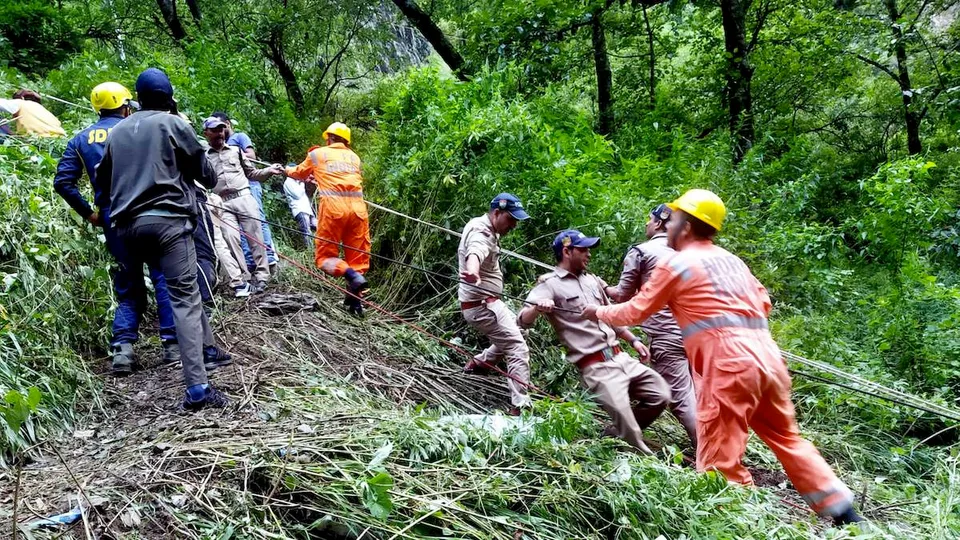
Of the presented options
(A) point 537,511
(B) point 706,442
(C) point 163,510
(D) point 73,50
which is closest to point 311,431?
(C) point 163,510

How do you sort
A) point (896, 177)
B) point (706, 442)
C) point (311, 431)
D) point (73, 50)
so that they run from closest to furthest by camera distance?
point (311, 431) → point (706, 442) → point (896, 177) → point (73, 50)

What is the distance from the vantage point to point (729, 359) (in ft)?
10.6

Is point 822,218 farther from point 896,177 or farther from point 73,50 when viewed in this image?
point 73,50

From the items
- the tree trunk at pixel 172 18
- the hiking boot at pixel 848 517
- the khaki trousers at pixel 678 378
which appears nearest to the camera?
the hiking boot at pixel 848 517

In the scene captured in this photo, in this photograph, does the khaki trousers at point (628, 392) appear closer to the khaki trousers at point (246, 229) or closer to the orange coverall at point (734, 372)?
the orange coverall at point (734, 372)

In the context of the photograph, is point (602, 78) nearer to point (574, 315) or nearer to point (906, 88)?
point (906, 88)

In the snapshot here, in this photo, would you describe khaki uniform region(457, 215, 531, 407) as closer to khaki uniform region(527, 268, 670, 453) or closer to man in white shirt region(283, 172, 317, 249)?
khaki uniform region(527, 268, 670, 453)

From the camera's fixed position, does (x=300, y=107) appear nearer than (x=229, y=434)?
No

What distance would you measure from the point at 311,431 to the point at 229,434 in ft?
1.47

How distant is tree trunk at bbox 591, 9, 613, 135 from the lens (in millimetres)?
10062

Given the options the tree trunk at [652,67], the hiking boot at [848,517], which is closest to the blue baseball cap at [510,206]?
the hiking boot at [848,517]

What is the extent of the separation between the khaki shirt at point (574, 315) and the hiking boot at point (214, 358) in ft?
6.44

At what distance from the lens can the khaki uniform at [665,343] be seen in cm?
443

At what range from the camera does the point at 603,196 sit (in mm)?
6375
